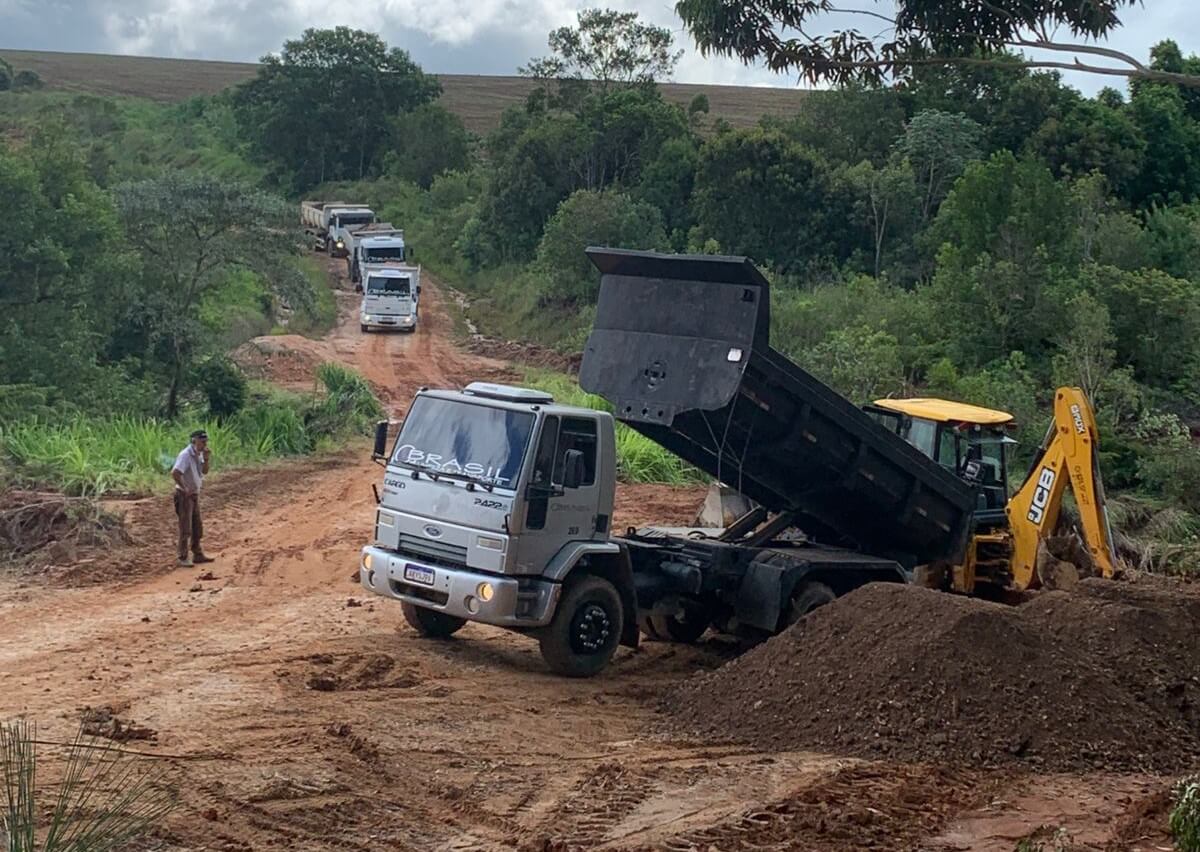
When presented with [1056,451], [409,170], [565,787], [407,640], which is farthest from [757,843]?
[409,170]

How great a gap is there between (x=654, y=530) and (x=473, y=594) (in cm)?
249

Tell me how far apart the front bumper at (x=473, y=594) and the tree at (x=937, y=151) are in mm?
30640

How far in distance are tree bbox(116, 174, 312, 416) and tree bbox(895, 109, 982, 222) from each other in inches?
815

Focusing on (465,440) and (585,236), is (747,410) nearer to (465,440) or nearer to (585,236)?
(465,440)

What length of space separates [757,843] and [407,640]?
5.45 m

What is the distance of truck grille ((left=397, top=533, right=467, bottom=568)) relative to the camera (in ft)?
37.2

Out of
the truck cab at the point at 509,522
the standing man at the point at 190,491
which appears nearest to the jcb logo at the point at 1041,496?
the truck cab at the point at 509,522

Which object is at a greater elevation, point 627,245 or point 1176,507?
point 627,245

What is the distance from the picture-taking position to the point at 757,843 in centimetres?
769

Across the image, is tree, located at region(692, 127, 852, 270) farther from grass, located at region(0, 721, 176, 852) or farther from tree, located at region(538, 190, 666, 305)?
grass, located at region(0, 721, 176, 852)

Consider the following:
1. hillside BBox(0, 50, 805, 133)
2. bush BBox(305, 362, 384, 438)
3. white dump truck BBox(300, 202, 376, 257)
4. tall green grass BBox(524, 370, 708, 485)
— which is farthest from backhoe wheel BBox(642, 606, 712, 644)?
hillside BBox(0, 50, 805, 133)

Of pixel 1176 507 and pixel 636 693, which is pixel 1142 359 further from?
pixel 636 693

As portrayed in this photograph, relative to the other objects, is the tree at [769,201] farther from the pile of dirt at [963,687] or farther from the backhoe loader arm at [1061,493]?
the pile of dirt at [963,687]

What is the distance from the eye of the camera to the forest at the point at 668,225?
22.9 meters
